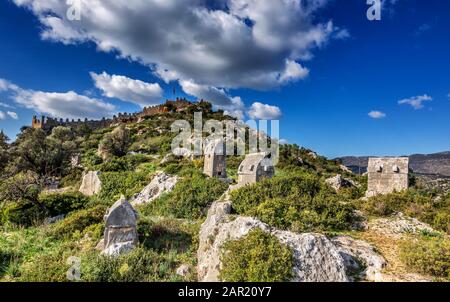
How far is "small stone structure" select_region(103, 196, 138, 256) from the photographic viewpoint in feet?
26.0

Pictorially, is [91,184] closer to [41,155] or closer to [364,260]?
[41,155]

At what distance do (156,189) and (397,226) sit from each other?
13.3m

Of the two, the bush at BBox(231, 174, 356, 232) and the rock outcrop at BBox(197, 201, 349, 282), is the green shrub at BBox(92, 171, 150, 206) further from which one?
the rock outcrop at BBox(197, 201, 349, 282)

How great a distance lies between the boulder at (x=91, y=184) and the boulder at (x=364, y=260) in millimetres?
17582

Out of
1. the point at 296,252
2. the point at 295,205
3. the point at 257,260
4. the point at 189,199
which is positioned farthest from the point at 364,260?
the point at 189,199

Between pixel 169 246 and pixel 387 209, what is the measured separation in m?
8.79

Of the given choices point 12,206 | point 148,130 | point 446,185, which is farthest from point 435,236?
point 148,130

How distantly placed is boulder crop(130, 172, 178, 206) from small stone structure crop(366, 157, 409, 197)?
464 inches

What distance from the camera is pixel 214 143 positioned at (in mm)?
19719

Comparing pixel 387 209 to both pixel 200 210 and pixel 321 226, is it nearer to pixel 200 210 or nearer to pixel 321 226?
pixel 321 226

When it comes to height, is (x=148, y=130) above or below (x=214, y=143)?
above

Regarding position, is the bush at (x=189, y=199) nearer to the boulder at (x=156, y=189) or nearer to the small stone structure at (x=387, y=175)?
the boulder at (x=156, y=189)

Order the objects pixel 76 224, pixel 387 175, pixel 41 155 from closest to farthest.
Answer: pixel 76 224
pixel 387 175
pixel 41 155

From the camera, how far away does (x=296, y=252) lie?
6.22m
